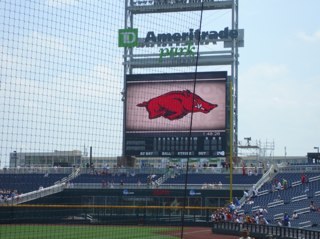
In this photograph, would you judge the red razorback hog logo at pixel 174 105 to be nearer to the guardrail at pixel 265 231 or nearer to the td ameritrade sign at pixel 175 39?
the td ameritrade sign at pixel 175 39

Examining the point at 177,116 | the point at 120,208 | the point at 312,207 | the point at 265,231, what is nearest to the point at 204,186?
the point at 177,116

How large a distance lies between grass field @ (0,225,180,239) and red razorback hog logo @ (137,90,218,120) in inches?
299

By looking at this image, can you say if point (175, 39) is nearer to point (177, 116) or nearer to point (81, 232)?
point (177, 116)

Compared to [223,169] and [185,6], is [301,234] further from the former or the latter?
[185,6]

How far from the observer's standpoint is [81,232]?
23.5m

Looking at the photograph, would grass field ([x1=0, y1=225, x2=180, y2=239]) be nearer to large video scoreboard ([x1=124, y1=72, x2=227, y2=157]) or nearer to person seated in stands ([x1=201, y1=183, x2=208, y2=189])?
person seated in stands ([x1=201, y1=183, x2=208, y2=189])

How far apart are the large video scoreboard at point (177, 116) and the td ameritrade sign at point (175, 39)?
6.30 ft

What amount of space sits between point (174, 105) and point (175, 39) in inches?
188

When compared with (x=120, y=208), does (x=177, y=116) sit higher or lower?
higher

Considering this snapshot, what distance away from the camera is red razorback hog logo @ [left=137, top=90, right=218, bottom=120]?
104ft

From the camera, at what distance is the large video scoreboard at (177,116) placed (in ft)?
104

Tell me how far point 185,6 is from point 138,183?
10436 mm

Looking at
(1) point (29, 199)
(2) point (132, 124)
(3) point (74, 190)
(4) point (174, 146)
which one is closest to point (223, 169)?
(4) point (174, 146)

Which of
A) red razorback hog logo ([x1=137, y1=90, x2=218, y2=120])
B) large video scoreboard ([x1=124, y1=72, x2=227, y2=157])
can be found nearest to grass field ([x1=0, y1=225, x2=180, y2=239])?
large video scoreboard ([x1=124, y1=72, x2=227, y2=157])
